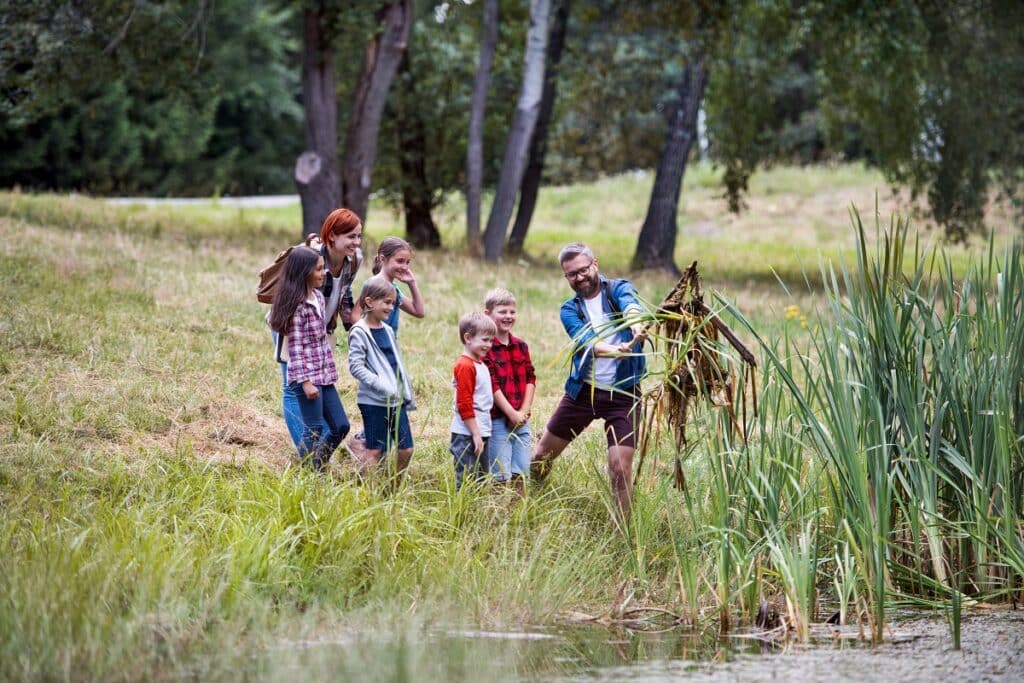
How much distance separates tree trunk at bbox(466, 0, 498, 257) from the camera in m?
17.5

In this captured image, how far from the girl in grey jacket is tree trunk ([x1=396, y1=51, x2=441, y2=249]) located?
13.0 m

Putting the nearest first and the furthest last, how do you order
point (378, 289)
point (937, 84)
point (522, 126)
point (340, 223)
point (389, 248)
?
point (378, 289) → point (389, 248) → point (340, 223) → point (522, 126) → point (937, 84)

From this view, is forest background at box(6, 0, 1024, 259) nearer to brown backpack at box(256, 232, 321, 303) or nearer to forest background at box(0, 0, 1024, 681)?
forest background at box(0, 0, 1024, 681)

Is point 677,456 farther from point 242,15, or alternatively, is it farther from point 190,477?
point 242,15

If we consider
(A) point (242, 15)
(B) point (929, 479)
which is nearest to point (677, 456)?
(B) point (929, 479)

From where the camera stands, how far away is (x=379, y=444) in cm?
674

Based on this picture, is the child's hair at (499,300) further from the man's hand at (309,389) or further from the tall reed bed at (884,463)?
the man's hand at (309,389)

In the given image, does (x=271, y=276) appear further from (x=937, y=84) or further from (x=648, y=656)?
(x=937, y=84)

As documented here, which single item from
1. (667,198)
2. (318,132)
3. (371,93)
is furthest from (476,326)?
(667,198)

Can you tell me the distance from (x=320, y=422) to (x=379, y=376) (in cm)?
54

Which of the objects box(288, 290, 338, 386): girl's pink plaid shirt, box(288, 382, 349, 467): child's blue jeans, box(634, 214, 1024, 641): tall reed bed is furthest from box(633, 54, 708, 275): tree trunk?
box(634, 214, 1024, 641): tall reed bed

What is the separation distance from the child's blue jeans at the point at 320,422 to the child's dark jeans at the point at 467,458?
72cm

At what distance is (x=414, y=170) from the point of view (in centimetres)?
1983

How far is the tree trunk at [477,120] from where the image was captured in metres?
17.5
